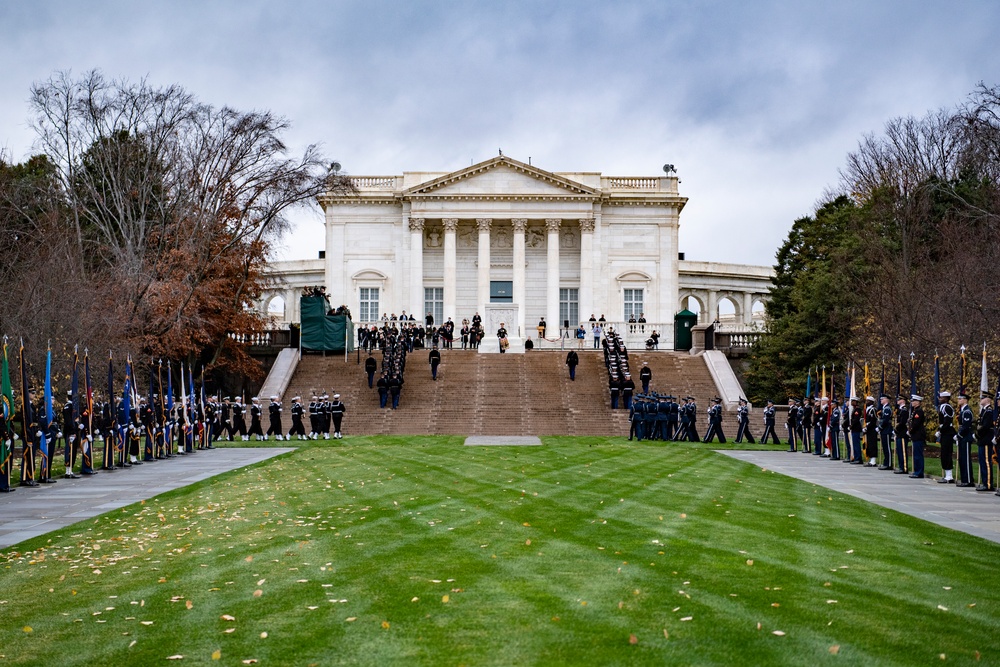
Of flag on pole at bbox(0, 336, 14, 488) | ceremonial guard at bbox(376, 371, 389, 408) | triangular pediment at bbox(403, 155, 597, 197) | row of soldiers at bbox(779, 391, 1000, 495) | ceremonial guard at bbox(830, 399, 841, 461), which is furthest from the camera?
triangular pediment at bbox(403, 155, 597, 197)

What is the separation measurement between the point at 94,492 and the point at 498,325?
43.7m

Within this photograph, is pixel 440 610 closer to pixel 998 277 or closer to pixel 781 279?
pixel 998 277

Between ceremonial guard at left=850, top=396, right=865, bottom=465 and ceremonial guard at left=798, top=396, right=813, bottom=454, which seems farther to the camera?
ceremonial guard at left=798, top=396, right=813, bottom=454

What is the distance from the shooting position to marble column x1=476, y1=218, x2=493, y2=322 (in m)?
68.5

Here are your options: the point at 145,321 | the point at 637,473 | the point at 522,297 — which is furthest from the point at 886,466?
the point at 522,297

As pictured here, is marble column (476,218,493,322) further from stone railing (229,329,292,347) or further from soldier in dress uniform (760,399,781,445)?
soldier in dress uniform (760,399,781,445)

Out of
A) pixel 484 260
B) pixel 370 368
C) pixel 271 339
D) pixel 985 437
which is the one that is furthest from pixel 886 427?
pixel 484 260

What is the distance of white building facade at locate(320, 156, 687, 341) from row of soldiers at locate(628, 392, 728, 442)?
3272 cm

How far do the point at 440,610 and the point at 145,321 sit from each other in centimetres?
3711

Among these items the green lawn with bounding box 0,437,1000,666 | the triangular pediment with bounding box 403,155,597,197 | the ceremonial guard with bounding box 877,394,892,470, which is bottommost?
the green lawn with bounding box 0,437,1000,666

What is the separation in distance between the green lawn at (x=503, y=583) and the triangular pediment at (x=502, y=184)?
2097 inches

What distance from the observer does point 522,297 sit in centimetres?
6862

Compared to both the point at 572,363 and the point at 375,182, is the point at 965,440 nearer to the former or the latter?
the point at 572,363

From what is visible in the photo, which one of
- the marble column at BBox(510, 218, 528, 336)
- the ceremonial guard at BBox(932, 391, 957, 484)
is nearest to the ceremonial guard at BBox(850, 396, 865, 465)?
the ceremonial guard at BBox(932, 391, 957, 484)
